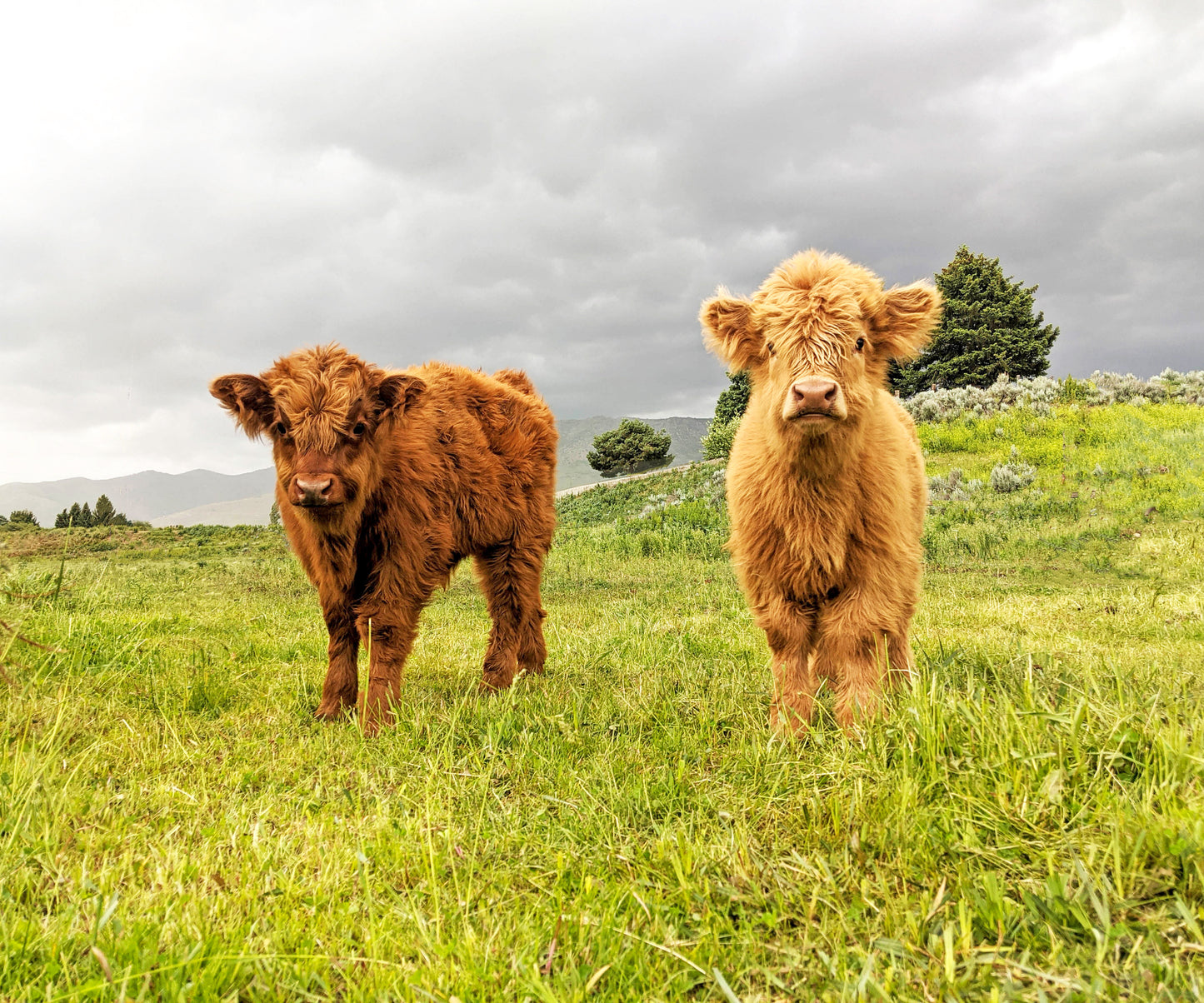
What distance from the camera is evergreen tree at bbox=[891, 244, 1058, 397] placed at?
123 ft

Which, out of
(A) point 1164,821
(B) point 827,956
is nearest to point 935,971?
(B) point 827,956

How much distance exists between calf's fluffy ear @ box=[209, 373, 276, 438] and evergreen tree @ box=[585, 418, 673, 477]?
4583 cm

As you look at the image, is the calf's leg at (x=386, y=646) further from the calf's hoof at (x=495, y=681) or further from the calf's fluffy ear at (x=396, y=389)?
the calf's fluffy ear at (x=396, y=389)

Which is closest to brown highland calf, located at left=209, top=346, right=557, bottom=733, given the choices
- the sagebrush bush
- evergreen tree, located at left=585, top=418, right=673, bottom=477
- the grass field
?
the grass field

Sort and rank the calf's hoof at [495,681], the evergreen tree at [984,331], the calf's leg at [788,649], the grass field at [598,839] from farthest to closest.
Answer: the evergreen tree at [984,331] < the calf's hoof at [495,681] < the calf's leg at [788,649] < the grass field at [598,839]

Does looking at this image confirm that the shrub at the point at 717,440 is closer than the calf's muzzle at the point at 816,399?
No

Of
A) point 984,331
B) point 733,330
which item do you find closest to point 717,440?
point 984,331

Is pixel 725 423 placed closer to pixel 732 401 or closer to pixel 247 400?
pixel 732 401

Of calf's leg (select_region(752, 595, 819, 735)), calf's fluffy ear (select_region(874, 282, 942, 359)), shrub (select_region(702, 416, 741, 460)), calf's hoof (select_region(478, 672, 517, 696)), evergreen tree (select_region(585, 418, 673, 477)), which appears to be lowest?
calf's hoof (select_region(478, 672, 517, 696))

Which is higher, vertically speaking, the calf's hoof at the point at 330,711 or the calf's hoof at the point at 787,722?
the calf's hoof at the point at 787,722

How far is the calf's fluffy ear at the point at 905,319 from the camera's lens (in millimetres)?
4008

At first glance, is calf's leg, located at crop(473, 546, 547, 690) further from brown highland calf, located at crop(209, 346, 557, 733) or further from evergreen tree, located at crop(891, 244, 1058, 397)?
evergreen tree, located at crop(891, 244, 1058, 397)

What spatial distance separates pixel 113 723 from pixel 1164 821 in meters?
4.65

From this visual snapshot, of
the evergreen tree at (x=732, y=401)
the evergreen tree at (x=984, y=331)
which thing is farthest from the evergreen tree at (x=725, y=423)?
the evergreen tree at (x=984, y=331)
